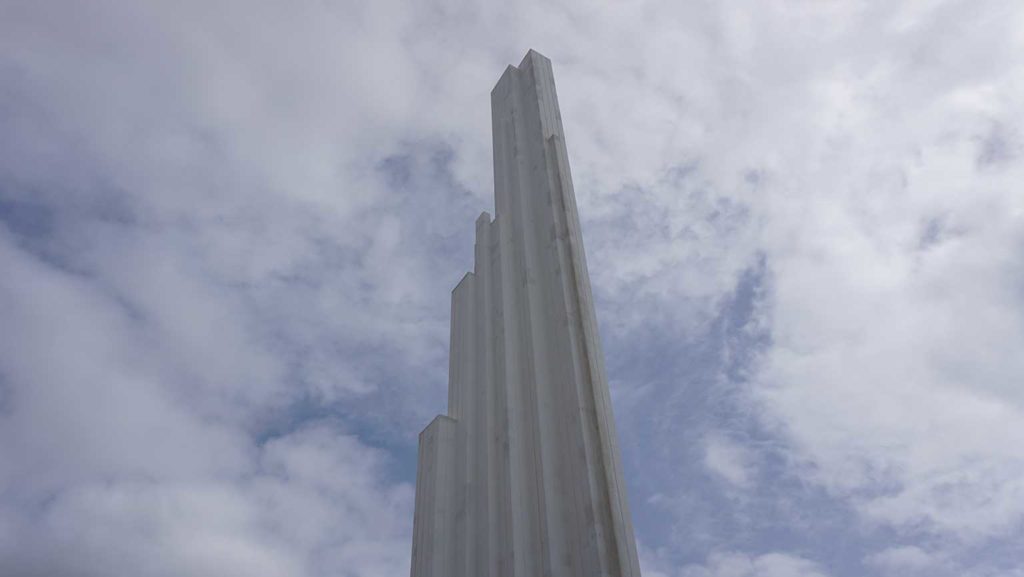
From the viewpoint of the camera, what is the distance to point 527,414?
533cm

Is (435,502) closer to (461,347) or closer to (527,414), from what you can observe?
(527,414)

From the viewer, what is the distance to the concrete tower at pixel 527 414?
4.52 meters

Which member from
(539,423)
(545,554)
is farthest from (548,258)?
(545,554)

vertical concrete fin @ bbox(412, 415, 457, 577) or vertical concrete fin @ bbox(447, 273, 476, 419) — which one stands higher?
vertical concrete fin @ bbox(447, 273, 476, 419)

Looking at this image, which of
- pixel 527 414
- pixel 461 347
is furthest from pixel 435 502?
pixel 461 347

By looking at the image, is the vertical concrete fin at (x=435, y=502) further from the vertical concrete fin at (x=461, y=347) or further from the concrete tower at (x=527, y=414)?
the vertical concrete fin at (x=461, y=347)

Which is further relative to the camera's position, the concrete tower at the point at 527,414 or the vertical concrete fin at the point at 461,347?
the vertical concrete fin at the point at 461,347

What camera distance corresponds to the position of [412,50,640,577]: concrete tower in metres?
4.52

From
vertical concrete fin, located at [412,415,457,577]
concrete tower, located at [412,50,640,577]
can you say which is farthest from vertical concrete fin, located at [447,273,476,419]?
vertical concrete fin, located at [412,415,457,577]

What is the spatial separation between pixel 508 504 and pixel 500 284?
2223mm

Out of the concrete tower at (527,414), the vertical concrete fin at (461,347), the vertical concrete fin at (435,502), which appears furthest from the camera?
the vertical concrete fin at (461,347)

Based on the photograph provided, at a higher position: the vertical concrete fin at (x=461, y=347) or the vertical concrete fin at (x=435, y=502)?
the vertical concrete fin at (x=461, y=347)

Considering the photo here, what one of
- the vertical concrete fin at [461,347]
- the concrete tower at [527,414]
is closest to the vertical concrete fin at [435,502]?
the concrete tower at [527,414]

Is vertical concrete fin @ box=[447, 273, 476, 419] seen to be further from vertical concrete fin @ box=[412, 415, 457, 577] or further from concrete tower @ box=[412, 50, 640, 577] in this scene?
vertical concrete fin @ box=[412, 415, 457, 577]
